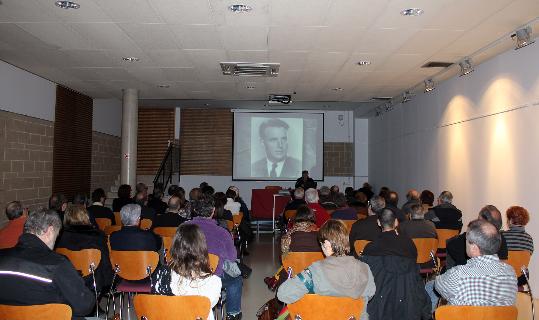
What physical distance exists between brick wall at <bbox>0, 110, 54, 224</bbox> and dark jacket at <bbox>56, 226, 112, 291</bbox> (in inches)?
183

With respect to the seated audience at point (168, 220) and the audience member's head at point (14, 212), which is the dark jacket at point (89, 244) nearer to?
the audience member's head at point (14, 212)

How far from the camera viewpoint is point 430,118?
10.4 meters

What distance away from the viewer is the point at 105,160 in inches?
523

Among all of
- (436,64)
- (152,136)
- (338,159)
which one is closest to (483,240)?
(436,64)

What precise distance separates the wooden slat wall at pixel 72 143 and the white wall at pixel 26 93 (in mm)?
407

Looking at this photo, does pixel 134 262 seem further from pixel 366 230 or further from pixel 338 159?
pixel 338 159

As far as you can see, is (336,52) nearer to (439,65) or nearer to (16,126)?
(439,65)

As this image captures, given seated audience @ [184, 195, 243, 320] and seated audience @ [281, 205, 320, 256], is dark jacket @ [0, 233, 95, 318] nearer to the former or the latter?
seated audience @ [184, 195, 243, 320]

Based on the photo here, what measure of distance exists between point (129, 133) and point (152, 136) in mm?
4485

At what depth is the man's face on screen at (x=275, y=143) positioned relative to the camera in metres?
14.9

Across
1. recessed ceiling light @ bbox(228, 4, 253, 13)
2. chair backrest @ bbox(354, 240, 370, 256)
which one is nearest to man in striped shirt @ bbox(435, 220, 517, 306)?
chair backrest @ bbox(354, 240, 370, 256)

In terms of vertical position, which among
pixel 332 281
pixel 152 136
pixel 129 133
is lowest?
pixel 332 281

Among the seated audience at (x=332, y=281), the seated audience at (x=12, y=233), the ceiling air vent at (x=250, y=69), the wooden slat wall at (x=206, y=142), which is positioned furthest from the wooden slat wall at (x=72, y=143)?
the seated audience at (x=332, y=281)

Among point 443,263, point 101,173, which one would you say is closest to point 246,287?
point 443,263
